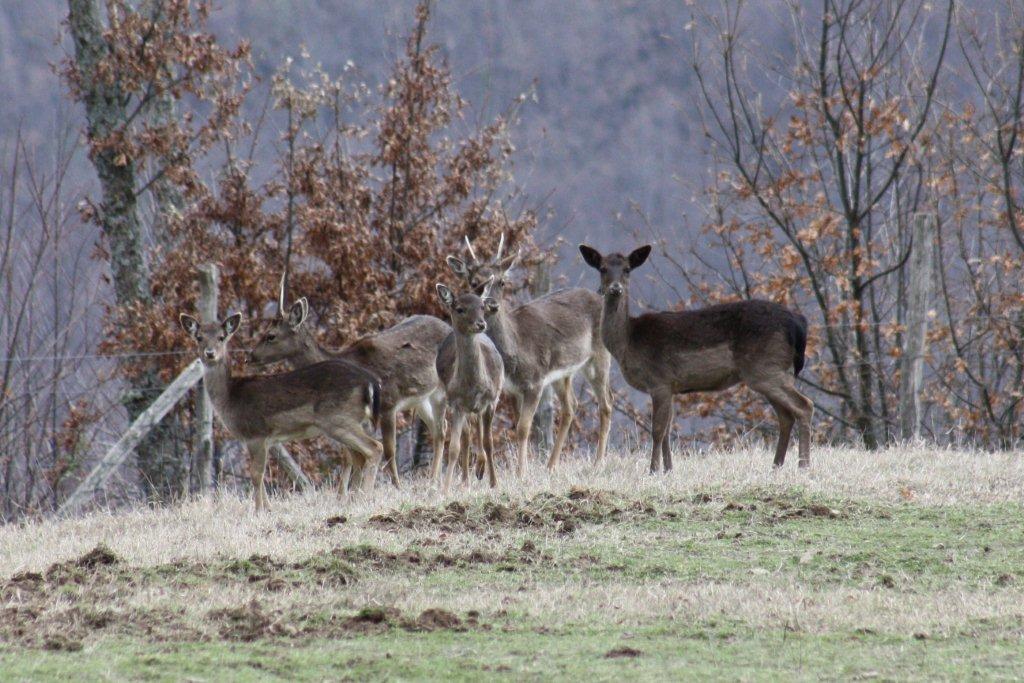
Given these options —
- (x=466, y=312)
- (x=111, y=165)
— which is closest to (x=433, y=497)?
(x=466, y=312)

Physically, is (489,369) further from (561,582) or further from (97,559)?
(97,559)

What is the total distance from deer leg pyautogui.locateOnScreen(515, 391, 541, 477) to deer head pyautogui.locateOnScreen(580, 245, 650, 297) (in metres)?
1.22

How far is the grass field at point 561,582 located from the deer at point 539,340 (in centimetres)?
128

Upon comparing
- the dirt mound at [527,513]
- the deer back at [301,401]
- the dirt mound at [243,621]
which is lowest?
the dirt mound at [243,621]

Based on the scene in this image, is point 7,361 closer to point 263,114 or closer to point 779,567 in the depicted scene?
point 263,114

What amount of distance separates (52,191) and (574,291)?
6283mm

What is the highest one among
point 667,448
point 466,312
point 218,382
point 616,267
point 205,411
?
point 616,267

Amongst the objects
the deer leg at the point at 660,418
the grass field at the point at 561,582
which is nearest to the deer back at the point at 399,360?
the grass field at the point at 561,582

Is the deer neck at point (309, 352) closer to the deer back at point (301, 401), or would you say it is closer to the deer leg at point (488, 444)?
the deer back at point (301, 401)

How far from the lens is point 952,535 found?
33.2ft

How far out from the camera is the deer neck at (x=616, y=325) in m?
13.5

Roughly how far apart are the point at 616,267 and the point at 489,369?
1.73 m

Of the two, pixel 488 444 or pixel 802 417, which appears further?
pixel 488 444

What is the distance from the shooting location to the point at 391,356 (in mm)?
14266
